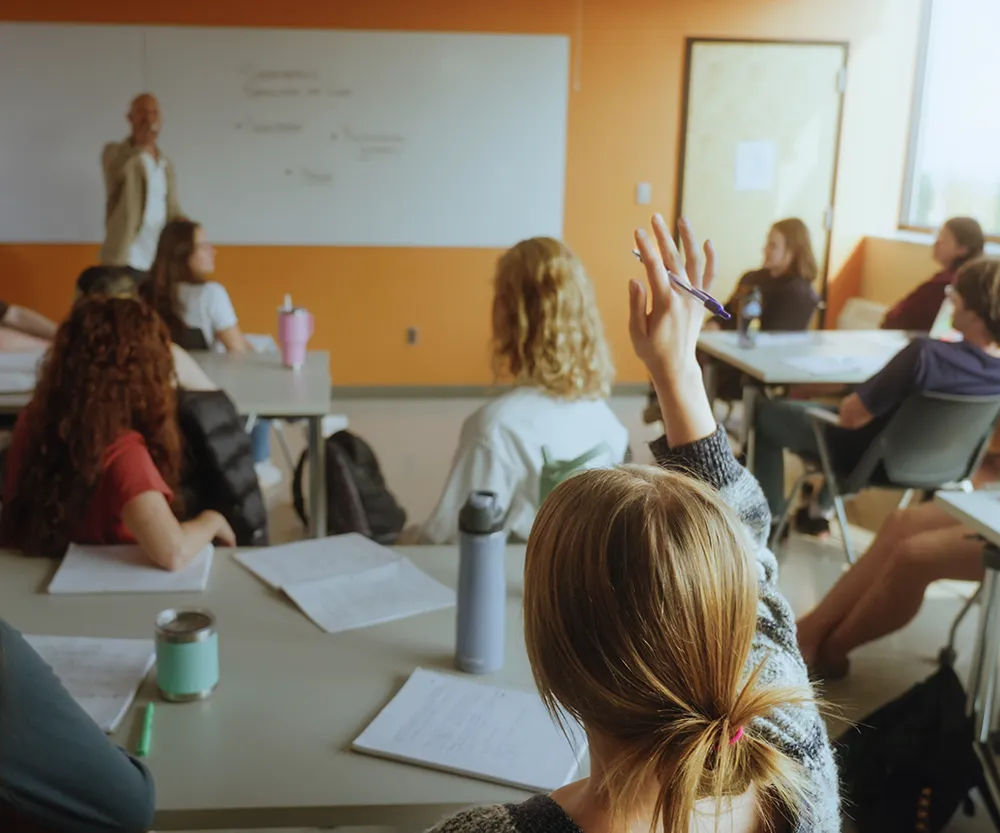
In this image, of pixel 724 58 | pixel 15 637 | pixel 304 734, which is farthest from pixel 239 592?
pixel 724 58

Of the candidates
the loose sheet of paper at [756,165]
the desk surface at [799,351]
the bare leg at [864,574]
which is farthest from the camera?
the loose sheet of paper at [756,165]

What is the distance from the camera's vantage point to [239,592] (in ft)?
5.35

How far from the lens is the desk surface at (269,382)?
9.68ft

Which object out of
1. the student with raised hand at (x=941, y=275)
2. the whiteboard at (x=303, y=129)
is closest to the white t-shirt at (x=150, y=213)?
the whiteboard at (x=303, y=129)

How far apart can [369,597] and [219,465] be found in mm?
838

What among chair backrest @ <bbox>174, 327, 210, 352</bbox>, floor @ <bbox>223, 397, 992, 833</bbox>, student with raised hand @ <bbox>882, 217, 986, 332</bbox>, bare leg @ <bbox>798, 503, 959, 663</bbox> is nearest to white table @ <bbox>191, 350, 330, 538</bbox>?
chair backrest @ <bbox>174, 327, 210, 352</bbox>

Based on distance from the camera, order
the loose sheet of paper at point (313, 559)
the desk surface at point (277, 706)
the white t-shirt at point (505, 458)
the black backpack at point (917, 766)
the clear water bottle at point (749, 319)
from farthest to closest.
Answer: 1. the clear water bottle at point (749, 319)
2. the white t-shirt at point (505, 458)
3. the black backpack at point (917, 766)
4. the loose sheet of paper at point (313, 559)
5. the desk surface at point (277, 706)

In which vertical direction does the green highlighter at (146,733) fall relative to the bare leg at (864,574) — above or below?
above

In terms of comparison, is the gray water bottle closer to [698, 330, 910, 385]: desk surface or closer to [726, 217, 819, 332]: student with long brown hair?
[698, 330, 910, 385]: desk surface

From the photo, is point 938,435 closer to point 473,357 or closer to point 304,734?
point 304,734

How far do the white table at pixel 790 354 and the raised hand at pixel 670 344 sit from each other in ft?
8.30

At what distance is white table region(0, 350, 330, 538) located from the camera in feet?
9.66

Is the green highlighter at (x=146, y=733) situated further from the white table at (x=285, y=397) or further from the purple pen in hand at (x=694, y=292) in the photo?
the white table at (x=285, y=397)

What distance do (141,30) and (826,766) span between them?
5.50m
